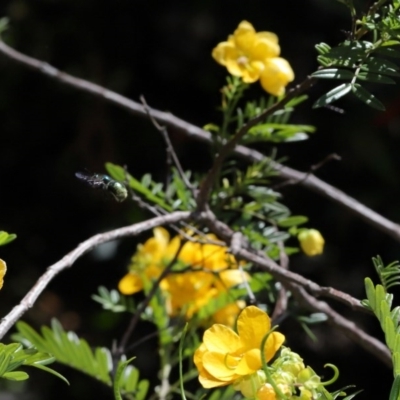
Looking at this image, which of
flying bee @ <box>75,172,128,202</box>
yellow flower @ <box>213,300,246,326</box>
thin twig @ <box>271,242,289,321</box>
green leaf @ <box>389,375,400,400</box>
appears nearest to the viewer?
green leaf @ <box>389,375,400,400</box>

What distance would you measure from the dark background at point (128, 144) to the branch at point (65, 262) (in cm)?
104

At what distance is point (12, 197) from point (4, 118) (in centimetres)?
18

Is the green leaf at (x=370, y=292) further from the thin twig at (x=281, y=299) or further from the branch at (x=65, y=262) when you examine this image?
the thin twig at (x=281, y=299)

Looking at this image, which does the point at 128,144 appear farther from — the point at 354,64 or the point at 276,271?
the point at 354,64

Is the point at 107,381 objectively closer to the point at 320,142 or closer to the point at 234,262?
the point at 234,262

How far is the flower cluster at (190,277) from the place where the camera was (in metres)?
1.00

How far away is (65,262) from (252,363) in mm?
181

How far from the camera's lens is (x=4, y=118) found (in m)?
2.11

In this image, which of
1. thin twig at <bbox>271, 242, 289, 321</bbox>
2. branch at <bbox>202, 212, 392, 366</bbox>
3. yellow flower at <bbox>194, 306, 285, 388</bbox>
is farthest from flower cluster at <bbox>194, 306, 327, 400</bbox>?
thin twig at <bbox>271, 242, 289, 321</bbox>

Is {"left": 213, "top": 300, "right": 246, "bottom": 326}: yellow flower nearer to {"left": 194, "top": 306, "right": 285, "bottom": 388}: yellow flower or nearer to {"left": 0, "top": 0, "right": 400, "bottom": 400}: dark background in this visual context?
{"left": 194, "top": 306, "right": 285, "bottom": 388}: yellow flower

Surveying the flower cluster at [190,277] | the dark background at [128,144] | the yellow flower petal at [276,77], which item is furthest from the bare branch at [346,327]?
the dark background at [128,144]

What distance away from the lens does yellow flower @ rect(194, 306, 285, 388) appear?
554 millimetres

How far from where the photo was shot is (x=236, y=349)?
1.88 ft

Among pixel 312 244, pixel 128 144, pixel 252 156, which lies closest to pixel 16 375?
pixel 312 244
